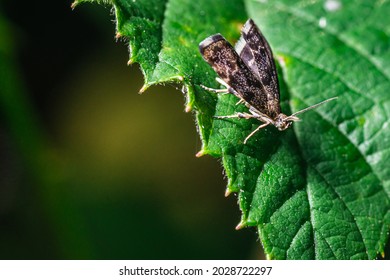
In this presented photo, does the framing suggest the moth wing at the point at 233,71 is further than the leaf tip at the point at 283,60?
No

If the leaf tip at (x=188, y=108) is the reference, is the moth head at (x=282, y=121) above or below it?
below

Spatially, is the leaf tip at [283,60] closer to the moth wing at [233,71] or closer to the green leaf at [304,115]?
the green leaf at [304,115]

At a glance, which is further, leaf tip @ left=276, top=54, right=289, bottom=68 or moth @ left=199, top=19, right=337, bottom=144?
leaf tip @ left=276, top=54, right=289, bottom=68

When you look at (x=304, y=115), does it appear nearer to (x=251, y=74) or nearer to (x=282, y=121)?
(x=282, y=121)

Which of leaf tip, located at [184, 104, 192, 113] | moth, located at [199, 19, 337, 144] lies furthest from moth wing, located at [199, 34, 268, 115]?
leaf tip, located at [184, 104, 192, 113]

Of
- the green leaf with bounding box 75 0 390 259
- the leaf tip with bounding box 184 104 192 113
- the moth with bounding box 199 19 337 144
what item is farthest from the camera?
the moth with bounding box 199 19 337 144

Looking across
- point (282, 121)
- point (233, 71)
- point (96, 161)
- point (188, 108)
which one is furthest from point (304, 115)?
point (96, 161)

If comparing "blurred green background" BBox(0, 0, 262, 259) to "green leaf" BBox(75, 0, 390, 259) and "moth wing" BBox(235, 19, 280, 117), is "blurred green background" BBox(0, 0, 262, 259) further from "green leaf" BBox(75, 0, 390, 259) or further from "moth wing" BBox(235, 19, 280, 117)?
"moth wing" BBox(235, 19, 280, 117)

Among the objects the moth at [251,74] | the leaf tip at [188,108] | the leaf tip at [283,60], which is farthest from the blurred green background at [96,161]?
the leaf tip at [188,108]
